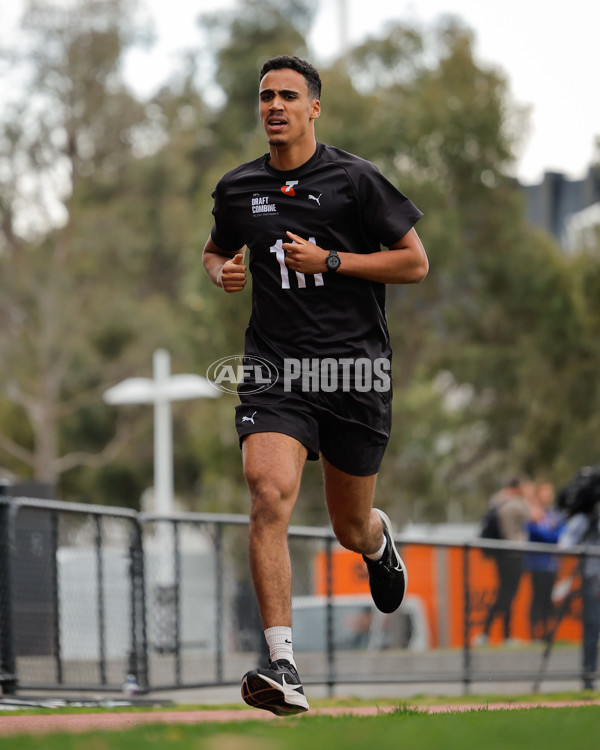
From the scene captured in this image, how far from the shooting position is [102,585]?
967 cm

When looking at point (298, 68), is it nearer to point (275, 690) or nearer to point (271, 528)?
point (271, 528)

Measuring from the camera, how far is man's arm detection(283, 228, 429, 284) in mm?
5391

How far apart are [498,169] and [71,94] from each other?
16591mm

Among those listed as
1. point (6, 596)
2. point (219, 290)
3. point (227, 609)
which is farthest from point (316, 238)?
point (219, 290)

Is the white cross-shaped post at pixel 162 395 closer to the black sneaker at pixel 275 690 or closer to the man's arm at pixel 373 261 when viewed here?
the man's arm at pixel 373 261

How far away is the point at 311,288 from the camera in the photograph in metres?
5.49

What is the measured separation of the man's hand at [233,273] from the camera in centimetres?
559

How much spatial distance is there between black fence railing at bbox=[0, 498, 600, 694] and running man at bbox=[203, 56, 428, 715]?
3209 millimetres

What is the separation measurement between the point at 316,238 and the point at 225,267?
389 millimetres

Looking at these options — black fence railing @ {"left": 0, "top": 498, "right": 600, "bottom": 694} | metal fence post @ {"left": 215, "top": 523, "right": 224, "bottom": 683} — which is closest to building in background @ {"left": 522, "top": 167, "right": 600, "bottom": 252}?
black fence railing @ {"left": 0, "top": 498, "right": 600, "bottom": 694}

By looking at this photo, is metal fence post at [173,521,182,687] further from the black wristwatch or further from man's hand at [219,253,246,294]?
the black wristwatch

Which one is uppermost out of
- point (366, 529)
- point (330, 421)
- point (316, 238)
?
point (316, 238)

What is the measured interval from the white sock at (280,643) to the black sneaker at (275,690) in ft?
0.25

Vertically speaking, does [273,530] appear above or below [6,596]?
above
